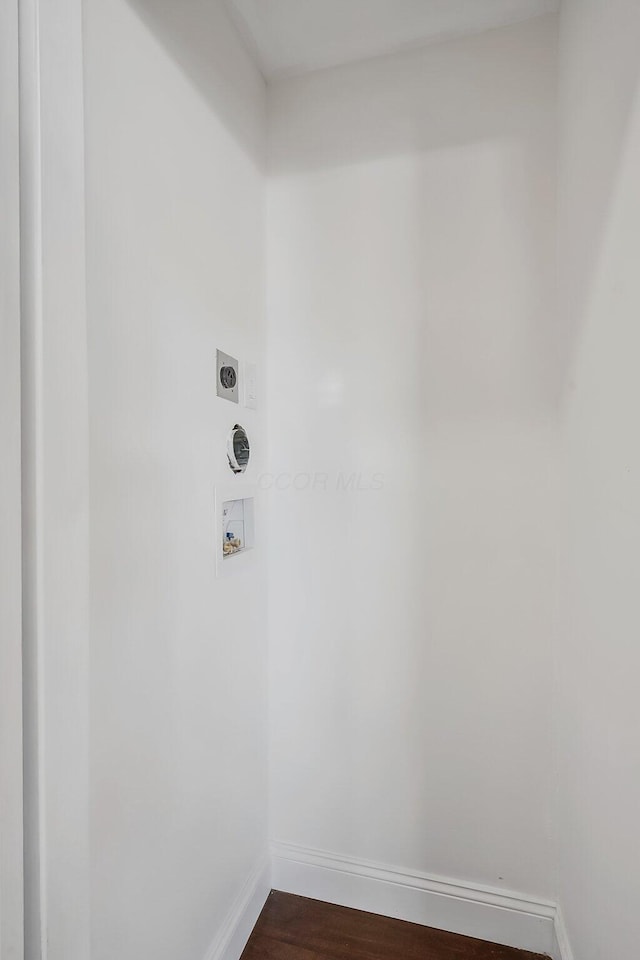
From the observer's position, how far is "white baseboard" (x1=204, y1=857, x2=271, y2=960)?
1.17m

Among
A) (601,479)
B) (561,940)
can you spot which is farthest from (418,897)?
(601,479)

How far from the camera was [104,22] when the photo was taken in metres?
0.82

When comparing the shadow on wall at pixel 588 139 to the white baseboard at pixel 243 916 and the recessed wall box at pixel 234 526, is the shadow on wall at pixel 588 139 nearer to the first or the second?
the recessed wall box at pixel 234 526

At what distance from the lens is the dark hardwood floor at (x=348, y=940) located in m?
1.26

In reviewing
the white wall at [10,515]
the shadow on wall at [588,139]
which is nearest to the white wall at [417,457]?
the shadow on wall at [588,139]

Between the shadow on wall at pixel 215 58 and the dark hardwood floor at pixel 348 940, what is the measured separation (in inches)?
86.2

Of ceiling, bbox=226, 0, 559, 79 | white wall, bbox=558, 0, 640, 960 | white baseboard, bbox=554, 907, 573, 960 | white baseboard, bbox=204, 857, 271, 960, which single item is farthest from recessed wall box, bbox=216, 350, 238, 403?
white baseboard, bbox=554, 907, 573, 960

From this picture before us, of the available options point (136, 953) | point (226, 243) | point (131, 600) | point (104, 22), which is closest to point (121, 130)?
point (104, 22)

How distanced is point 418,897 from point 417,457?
126 cm

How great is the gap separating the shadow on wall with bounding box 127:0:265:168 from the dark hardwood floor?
2.19 m

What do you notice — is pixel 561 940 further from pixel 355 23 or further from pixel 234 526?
pixel 355 23

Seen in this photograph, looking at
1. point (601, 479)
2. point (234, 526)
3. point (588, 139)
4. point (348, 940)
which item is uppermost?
point (588, 139)

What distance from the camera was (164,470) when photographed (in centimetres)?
98

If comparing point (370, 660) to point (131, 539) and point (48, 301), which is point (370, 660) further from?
point (48, 301)
